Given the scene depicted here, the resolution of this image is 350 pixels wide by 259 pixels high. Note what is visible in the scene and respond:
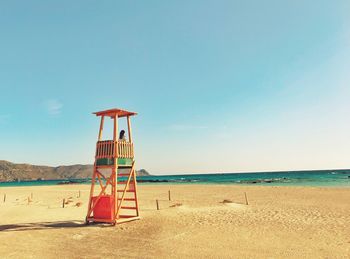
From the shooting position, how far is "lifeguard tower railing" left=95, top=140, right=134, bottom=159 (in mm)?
15375

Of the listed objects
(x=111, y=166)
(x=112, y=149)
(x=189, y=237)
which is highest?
(x=112, y=149)

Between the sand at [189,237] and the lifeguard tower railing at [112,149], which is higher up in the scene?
the lifeguard tower railing at [112,149]

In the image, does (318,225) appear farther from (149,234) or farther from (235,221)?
(149,234)

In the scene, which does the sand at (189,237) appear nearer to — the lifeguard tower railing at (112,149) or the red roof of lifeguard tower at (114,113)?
the lifeguard tower railing at (112,149)

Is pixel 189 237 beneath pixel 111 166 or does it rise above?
beneath

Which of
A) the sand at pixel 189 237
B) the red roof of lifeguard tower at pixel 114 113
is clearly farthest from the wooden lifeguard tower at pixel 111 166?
the sand at pixel 189 237

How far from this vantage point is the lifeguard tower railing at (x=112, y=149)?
1538 centimetres

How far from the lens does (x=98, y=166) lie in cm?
1583

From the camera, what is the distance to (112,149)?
50.6ft

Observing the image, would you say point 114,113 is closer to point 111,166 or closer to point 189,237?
point 111,166

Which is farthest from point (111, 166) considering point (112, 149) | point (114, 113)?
point (114, 113)

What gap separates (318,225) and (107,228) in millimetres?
10522

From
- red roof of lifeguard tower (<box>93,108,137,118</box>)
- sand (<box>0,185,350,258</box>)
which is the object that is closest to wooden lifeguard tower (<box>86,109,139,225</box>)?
red roof of lifeguard tower (<box>93,108,137,118</box>)

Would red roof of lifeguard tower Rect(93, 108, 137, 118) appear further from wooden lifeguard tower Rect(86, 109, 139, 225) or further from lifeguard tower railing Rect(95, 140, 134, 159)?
lifeguard tower railing Rect(95, 140, 134, 159)
